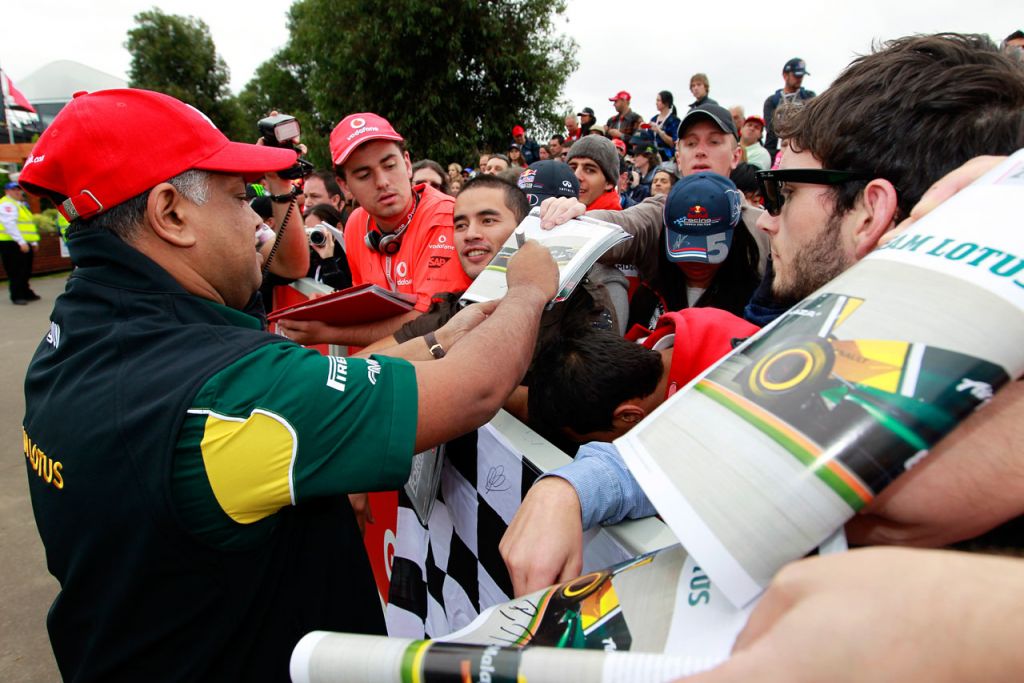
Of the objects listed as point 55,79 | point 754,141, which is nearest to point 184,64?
point 55,79

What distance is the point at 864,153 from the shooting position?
3.67 ft

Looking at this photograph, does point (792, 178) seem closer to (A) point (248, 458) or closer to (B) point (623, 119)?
(A) point (248, 458)

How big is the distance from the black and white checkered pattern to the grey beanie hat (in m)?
2.57

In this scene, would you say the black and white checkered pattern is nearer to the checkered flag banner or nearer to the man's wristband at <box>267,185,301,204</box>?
the checkered flag banner

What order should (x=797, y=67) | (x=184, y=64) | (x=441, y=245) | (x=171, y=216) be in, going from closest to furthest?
(x=171, y=216) → (x=441, y=245) → (x=797, y=67) → (x=184, y=64)

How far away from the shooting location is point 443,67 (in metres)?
18.6

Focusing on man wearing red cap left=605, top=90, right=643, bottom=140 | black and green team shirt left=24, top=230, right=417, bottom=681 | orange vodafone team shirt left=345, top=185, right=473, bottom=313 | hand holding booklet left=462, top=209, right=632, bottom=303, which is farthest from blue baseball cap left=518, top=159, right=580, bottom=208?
→ man wearing red cap left=605, top=90, right=643, bottom=140

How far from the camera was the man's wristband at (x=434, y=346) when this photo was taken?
173cm

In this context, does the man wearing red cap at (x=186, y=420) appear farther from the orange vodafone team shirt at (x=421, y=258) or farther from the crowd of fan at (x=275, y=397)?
the orange vodafone team shirt at (x=421, y=258)

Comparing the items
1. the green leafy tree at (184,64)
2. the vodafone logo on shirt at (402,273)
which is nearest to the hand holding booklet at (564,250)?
the vodafone logo on shirt at (402,273)

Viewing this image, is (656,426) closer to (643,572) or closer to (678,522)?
(678,522)

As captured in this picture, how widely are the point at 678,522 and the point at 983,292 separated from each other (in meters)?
0.36

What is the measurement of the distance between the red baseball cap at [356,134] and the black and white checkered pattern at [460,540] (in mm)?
A: 1924

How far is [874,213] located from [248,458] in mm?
1242
